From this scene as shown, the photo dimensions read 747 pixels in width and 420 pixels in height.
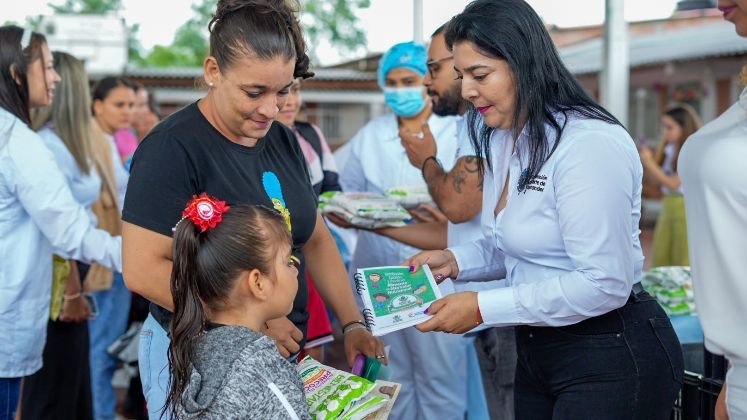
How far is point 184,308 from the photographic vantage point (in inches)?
84.7

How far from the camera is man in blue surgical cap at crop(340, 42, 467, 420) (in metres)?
4.14

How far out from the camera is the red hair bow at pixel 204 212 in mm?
2090

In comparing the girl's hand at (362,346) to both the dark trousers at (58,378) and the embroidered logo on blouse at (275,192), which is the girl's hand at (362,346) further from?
the dark trousers at (58,378)

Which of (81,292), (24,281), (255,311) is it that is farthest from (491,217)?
(81,292)

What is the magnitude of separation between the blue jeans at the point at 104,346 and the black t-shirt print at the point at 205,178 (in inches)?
118

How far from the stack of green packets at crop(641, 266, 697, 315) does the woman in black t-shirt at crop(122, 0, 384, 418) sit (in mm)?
1672

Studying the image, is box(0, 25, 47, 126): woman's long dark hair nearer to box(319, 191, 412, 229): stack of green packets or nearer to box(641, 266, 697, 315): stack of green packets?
box(319, 191, 412, 229): stack of green packets

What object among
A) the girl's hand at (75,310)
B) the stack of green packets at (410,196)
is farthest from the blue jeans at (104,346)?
the stack of green packets at (410,196)

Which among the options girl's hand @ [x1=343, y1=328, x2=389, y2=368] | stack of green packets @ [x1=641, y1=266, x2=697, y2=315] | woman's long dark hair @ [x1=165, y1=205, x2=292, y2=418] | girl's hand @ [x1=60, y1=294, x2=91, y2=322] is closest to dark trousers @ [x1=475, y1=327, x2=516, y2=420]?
stack of green packets @ [x1=641, y1=266, x2=697, y2=315]

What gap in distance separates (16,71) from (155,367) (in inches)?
62.6

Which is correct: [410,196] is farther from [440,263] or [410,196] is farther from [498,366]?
[440,263]

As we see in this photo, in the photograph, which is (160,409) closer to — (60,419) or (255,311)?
(255,311)

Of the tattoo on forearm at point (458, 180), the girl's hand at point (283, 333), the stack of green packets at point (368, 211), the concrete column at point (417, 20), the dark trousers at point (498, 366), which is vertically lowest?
the dark trousers at point (498, 366)

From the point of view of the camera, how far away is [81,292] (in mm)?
3943
